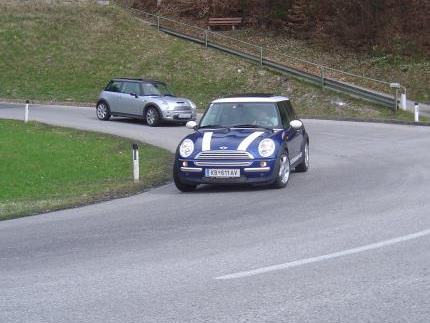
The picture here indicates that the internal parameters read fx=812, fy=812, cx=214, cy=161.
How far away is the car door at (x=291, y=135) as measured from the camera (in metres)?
15.5

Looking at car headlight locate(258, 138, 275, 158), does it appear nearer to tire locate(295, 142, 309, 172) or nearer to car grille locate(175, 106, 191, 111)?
tire locate(295, 142, 309, 172)

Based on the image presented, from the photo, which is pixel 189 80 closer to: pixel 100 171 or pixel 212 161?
pixel 100 171

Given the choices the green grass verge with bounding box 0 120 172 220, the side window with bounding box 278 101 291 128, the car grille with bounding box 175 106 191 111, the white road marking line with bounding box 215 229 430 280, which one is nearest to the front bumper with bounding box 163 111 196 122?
the car grille with bounding box 175 106 191 111

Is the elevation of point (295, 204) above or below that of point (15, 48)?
below

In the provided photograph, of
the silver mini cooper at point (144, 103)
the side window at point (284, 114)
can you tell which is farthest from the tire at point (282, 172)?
the silver mini cooper at point (144, 103)

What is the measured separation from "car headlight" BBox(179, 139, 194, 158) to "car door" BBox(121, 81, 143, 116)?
14.5 metres

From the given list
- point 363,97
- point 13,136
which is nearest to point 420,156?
point 13,136

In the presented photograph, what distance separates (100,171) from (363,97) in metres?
17.9

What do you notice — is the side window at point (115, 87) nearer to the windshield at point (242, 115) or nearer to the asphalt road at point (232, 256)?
the windshield at point (242, 115)

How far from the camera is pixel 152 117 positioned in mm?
28391


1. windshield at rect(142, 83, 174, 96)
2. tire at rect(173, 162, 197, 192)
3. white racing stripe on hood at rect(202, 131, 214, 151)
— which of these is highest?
windshield at rect(142, 83, 174, 96)

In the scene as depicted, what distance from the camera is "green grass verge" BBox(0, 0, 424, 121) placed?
1404 inches

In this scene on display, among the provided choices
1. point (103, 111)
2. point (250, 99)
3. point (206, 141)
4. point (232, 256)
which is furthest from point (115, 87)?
point (232, 256)

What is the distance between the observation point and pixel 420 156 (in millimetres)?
18953
